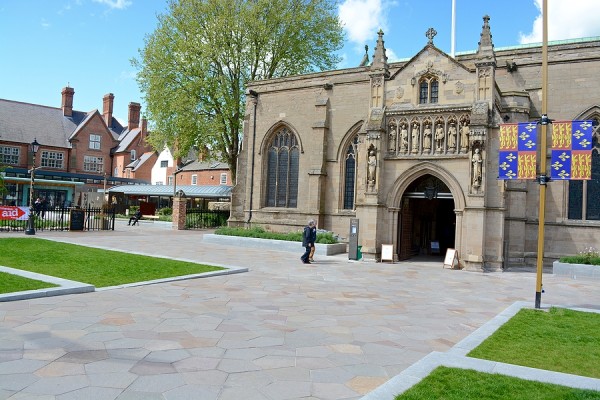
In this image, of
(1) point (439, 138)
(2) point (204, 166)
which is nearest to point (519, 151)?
(1) point (439, 138)

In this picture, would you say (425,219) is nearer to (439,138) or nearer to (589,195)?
(439,138)

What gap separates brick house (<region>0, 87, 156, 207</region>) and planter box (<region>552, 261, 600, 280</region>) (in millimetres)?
44303

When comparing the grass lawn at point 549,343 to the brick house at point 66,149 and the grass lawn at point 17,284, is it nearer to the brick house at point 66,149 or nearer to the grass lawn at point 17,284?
the grass lawn at point 17,284

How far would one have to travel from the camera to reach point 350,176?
85.0 ft

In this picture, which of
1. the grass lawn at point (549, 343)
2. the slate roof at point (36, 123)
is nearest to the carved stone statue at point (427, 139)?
the grass lawn at point (549, 343)

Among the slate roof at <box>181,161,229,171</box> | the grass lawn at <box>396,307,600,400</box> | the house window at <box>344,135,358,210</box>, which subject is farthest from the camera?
the slate roof at <box>181,161,229,171</box>

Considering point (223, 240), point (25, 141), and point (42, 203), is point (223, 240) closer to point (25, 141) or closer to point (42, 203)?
point (42, 203)

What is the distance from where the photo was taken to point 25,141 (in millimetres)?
54406

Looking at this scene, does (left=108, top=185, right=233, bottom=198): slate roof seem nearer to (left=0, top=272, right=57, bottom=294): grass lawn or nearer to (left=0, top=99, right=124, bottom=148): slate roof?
(left=0, top=99, right=124, bottom=148): slate roof

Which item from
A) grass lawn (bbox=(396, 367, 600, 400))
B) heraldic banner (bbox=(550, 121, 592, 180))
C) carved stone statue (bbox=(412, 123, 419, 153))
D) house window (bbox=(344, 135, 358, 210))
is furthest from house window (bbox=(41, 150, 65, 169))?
grass lawn (bbox=(396, 367, 600, 400))

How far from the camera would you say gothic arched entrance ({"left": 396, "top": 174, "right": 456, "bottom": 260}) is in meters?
20.6

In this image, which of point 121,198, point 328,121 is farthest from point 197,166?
point 328,121

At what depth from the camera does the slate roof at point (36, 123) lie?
5425 cm

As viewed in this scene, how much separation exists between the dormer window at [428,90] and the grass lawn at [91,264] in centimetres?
1139
